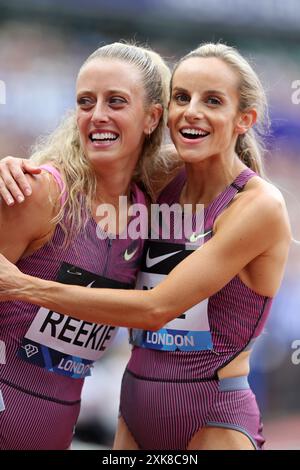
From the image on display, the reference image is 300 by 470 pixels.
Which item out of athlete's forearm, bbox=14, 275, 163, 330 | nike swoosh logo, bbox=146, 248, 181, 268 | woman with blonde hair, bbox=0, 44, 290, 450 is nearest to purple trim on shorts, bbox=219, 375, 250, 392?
woman with blonde hair, bbox=0, 44, 290, 450

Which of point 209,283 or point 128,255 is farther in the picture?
point 128,255

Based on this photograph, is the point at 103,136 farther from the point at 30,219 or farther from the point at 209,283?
the point at 209,283

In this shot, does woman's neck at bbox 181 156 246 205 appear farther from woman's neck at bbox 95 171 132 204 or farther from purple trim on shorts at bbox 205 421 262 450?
purple trim on shorts at bbox 205 421 262 450

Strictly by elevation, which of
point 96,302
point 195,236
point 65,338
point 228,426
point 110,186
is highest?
point 110,186

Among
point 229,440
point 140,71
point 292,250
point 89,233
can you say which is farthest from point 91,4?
point 229,440

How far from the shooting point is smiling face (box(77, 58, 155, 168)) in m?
2.26

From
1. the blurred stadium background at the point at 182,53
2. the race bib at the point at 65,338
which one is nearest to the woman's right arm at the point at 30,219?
the race bib at the point at 65,338

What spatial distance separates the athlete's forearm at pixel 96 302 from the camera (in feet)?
6.73

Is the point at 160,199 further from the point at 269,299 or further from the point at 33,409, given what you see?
the point at 33,409

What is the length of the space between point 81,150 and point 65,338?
554 mm

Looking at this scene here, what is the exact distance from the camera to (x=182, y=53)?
192 inches

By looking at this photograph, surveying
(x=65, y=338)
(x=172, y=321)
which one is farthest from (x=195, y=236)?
(x=65, y=338)

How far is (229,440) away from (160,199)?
76 cm

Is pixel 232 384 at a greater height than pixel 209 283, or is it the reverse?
pixel 209 283
